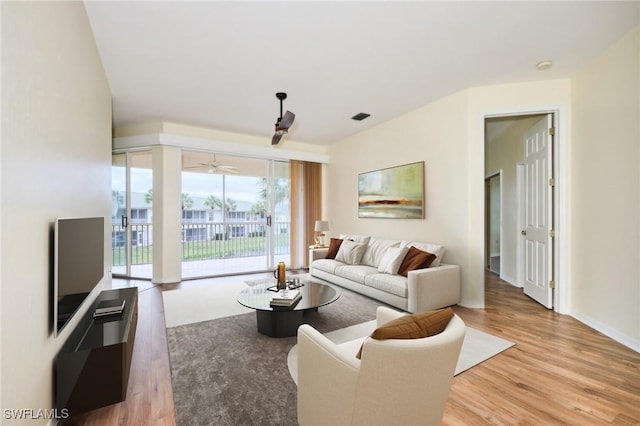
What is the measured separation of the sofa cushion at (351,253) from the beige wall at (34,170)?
344 centimetres

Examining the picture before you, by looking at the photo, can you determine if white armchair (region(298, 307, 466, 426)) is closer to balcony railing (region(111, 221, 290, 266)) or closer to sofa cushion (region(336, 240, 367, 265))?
sofa cushion (region(336, 240, 367, 265))

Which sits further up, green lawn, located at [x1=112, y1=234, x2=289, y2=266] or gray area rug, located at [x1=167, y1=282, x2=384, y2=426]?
green lawn, located at [x1=112, y1=234, x2=289, y2=266]

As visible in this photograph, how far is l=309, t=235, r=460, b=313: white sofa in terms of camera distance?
10.6 ft

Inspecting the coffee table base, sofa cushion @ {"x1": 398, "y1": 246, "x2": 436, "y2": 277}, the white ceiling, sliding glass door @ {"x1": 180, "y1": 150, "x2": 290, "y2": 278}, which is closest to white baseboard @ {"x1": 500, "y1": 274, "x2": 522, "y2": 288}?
sofa cushion @ {"x1": 398, "y1": 246, "x2": 436, "y2": 277}

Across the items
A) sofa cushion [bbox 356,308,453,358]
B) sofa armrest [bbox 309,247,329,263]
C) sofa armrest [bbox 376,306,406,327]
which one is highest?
sofa cushion [bbox 356,308,453,358]

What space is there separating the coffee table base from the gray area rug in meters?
0.06

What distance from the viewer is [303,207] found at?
632cm

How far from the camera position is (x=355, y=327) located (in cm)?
293

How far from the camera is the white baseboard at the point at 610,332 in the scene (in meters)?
2.47

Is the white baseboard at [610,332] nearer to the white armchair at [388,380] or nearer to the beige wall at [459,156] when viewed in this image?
the beige wall at [459,156]

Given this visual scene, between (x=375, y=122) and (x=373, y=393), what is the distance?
4469mm

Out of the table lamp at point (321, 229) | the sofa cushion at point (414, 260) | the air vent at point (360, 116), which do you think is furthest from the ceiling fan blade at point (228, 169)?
the sofa cushion at point (414, 260)

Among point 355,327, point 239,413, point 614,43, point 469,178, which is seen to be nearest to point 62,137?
point 239,413

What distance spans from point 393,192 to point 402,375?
3.81m
